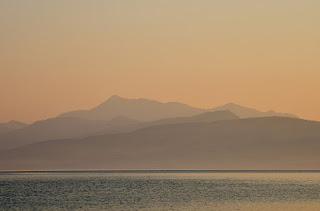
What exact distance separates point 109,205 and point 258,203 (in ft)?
86.3

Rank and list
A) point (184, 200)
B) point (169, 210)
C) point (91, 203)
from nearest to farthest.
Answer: point (169, 210) < point (91, 203) < point (184, 200)

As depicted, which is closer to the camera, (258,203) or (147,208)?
(147,208)

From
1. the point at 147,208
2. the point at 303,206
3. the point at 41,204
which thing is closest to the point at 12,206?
the point at 41,204

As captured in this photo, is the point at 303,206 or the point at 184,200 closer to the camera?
the point at 303,206

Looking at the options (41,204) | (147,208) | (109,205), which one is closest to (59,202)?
(41,204)

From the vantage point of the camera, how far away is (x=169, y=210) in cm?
9875

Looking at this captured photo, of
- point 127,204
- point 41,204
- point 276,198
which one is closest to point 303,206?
point 276,198

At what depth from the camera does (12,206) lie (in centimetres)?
10594

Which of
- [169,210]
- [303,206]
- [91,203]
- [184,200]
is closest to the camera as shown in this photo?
[169,210]

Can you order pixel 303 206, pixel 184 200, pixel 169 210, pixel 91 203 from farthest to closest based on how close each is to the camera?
pixel 184 200
pixel 91 203
pixel 303 206
pixel 169 210

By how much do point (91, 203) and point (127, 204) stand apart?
7.49m

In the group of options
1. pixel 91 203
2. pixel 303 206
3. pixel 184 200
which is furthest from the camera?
pixel 184 200

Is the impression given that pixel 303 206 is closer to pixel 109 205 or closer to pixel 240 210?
pixel 240 210

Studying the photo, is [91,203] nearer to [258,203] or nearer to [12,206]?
[12,206]
